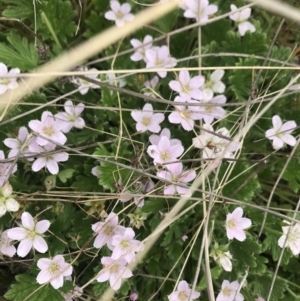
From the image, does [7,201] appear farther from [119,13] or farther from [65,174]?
[119,13]

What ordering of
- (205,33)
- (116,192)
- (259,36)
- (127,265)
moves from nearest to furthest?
(127,265) < (116,192) < (259,36) < (205,33)

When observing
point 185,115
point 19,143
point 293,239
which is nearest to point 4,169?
point 19,143

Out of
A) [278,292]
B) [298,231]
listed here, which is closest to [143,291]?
[278,292]

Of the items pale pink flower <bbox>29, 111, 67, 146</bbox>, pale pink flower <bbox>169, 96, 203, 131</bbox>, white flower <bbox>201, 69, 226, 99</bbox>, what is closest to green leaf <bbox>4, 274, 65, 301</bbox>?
pale pink flower <bbox>29, 111, 67, 146</bbox>

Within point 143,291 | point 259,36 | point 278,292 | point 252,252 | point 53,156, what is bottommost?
point 143,291

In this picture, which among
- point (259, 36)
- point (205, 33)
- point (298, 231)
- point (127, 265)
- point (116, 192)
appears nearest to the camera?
point (127, 265)

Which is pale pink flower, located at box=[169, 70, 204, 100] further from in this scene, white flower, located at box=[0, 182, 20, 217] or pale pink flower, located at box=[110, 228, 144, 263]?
white flower, located at box=[0, 182, 20, 217]

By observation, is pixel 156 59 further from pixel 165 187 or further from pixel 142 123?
pixel 165 187
